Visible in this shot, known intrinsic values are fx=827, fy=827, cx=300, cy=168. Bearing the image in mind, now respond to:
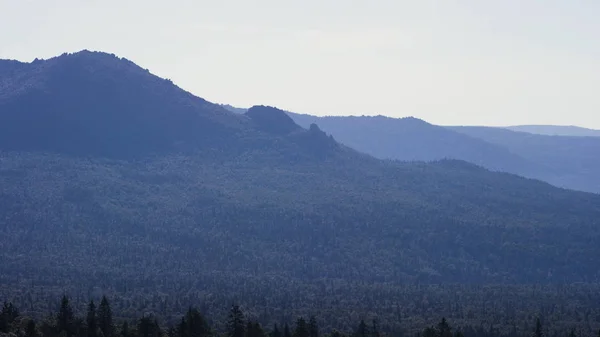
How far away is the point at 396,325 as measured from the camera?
103 meters

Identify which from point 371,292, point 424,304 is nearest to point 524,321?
point 424,304

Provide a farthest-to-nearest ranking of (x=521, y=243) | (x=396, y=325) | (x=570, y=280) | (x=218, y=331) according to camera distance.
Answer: (x=521, y=243) → (x=570, y=280) → (x=396, y=325) → (x=218, y=331)

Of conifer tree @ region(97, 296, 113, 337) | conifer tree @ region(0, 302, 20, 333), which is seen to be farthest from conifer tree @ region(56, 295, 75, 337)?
conifer tree @ region(0, 302, 20, 333)

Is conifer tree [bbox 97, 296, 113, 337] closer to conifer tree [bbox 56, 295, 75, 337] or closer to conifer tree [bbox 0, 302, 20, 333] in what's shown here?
conifer tree [bbox 56, 295, 75, 337]

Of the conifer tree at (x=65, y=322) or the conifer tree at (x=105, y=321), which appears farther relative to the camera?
the conifer tree at (x=105, y=321)

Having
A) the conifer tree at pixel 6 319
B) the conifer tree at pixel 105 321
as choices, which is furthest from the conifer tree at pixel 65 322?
the conifer tree at pixel 6 319

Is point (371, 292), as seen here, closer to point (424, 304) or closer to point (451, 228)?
point (424, 304)

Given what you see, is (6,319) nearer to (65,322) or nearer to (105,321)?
(65,322)

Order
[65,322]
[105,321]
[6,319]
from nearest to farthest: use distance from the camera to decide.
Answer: [6,319] → [65,322] → [105,321]

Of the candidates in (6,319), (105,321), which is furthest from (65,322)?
(6,319)

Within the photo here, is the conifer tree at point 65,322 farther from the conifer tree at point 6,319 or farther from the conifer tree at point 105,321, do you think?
the conifer tree at point 6,319

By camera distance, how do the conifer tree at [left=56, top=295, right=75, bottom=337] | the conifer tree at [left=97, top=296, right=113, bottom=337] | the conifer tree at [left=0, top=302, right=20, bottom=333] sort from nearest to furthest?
the conifer tree at [left=0, top=302, right=20, bottom=333], the conifer tree at [left=56, top=295, right=75, bottom=337], the conifer tree at [left=97, top=296, right=113, bottom=337]

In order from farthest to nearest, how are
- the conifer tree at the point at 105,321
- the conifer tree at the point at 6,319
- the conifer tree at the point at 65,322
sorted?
1. the conifer tree at the point at 105,321
2. the conifer tree at the point at 65,322
3. the conifer tree at the point at 6,319

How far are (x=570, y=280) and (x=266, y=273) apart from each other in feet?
213
